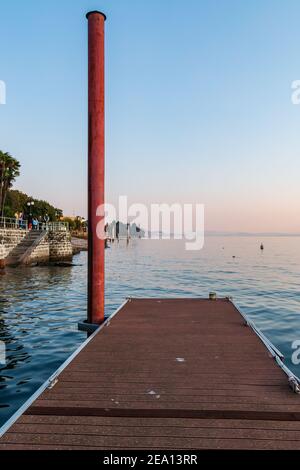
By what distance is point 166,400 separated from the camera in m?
4.45

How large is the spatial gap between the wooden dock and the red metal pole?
1923mm

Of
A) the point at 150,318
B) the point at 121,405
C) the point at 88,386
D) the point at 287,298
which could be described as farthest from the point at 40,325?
the point at 287,298

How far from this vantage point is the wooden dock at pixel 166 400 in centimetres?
358

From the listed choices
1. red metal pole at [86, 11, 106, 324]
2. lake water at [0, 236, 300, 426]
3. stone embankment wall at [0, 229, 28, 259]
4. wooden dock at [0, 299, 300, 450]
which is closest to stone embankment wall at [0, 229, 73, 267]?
stone embankment wall at [0, 229, 28, 259]

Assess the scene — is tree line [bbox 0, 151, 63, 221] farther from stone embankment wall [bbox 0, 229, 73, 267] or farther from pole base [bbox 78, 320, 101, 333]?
pole base [bbox 78, 320, 101, 333]

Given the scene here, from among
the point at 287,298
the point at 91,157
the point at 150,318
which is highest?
the point at 91,157

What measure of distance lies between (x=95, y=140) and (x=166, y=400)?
20.2ft

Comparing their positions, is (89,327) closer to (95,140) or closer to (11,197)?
(95,140)

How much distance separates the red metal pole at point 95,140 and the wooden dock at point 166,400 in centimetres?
192

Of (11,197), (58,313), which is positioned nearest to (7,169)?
(11,197)

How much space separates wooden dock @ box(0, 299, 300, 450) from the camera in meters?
3.58

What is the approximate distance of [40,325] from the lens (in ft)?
40.6

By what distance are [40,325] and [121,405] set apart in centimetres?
889
